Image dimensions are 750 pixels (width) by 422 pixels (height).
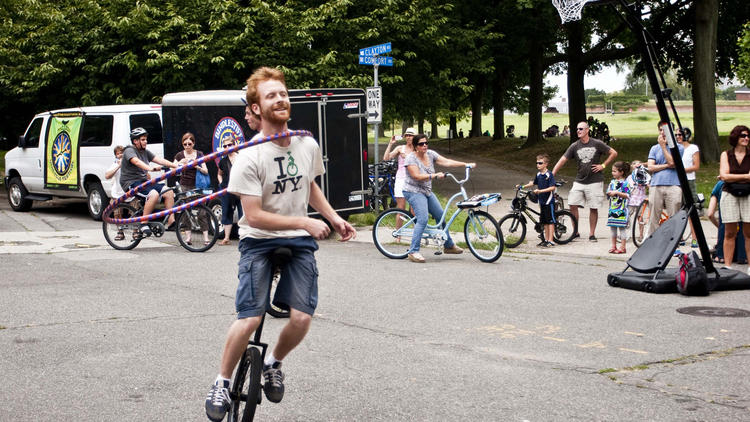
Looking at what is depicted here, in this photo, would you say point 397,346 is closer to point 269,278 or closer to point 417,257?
point 269,278

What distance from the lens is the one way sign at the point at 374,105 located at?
16.3 meters

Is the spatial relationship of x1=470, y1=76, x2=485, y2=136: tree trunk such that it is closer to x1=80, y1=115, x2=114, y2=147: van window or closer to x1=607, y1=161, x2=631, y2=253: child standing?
x1=80, y1=115, x2=114, y2=147: van window

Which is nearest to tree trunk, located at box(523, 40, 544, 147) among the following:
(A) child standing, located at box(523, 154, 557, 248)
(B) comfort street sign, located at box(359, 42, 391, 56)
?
(B) comfort street sign, located at box(359, 42, 391, 56)

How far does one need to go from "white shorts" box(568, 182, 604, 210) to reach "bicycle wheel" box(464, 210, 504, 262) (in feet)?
7.41

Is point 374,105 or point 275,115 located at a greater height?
point 374,105

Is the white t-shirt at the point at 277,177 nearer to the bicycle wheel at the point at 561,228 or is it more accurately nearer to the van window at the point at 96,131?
the bicycle wheel at the point at 561,228

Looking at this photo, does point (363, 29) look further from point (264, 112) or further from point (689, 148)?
point (264, 112)

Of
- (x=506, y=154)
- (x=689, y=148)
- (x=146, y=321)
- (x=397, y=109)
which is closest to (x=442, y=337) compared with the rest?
(x=146, y=321)

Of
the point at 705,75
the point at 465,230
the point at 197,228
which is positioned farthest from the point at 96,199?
the point at 705,75

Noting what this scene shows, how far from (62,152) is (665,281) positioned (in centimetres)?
1364

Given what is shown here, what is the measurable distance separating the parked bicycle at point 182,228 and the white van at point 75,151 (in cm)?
401

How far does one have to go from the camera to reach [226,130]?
15.7 m

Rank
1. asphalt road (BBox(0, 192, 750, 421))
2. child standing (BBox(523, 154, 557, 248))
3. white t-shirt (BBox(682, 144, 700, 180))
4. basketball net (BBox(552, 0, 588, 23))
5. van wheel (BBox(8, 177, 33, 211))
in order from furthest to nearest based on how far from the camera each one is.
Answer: van wheel (BBox(8, 177, 33, 211)) < child standing (BBox(523, 154, 557, 248)) < white t-shirt (BBox(682, 144, 700, 180)) < basketball net (BBox(552, 0, 588, 23)) < asphalt road (BBox(0, 192, 750, 421))

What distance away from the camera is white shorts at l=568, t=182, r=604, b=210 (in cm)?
1401
